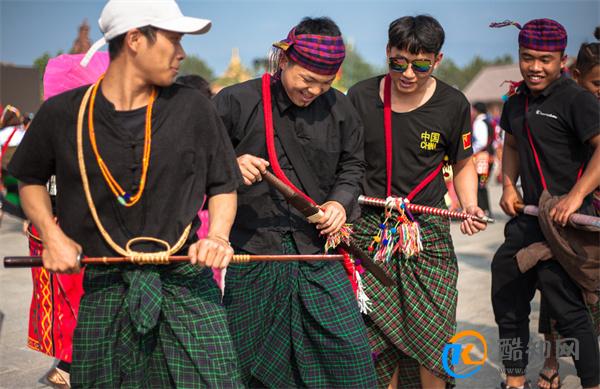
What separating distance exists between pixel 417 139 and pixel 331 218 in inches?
34.6

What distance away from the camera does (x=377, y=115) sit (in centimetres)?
386

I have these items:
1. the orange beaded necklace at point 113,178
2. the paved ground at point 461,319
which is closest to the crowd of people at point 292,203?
the orange beaded necklace at point 113,178

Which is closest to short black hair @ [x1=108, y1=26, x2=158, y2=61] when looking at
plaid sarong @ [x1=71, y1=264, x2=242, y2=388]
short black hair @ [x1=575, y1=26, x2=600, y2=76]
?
plaid sarong @ [x1=71, y1=264, x2=242, y2=388]

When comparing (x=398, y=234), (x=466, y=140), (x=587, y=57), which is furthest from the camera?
(x=587, y=57)

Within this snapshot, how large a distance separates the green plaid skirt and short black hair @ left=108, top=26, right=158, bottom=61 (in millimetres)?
1765

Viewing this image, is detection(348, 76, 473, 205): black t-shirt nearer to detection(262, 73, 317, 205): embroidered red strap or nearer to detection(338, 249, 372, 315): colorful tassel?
detection(338, 249, 372, 315): colorful tassel

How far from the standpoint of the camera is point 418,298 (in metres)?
3.86

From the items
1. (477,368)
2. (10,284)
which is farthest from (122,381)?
(10,284)

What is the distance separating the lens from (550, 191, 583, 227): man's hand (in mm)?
3852

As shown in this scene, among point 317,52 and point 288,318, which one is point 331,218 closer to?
point 288,318

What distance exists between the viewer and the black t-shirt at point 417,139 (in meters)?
3.81

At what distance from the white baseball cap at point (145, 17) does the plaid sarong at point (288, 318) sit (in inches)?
46.2

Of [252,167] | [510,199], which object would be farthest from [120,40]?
[510,199]

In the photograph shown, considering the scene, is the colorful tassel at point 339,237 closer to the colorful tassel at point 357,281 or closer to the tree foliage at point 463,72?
the colorful tassel at point 357,281
